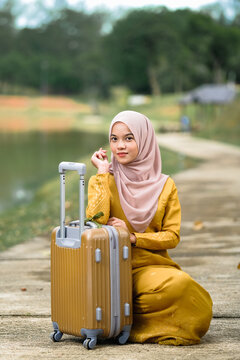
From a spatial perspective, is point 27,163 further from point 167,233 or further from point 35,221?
point 167,233

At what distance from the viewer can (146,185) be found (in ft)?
12.3

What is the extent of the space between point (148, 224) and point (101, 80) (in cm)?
10121

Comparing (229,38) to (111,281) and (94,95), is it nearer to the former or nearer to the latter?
(94,95)

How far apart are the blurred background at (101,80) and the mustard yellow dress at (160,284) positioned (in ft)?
40.5

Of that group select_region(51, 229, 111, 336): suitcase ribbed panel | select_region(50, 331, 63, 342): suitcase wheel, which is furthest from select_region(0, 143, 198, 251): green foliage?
select_region(51, 229, 111, 336): suitcase ribbed panel

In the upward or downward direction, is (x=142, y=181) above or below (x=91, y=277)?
above

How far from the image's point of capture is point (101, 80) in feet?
341

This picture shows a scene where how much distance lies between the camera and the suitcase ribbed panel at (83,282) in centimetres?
334

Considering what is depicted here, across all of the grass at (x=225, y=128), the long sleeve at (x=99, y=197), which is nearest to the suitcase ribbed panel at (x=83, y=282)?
the long sleeve at (x=99, y=197)

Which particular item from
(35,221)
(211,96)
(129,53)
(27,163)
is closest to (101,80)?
(129,53)

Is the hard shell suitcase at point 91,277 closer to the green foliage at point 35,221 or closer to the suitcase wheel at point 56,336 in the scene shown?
the suitcase wheel at point 56,336

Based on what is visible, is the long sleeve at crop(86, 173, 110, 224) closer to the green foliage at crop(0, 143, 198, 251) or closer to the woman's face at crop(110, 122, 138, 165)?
the woman's face at crop(110, 122, 138, 165)

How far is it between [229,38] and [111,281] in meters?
69.8

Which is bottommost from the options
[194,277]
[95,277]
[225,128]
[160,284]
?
[225,128]
